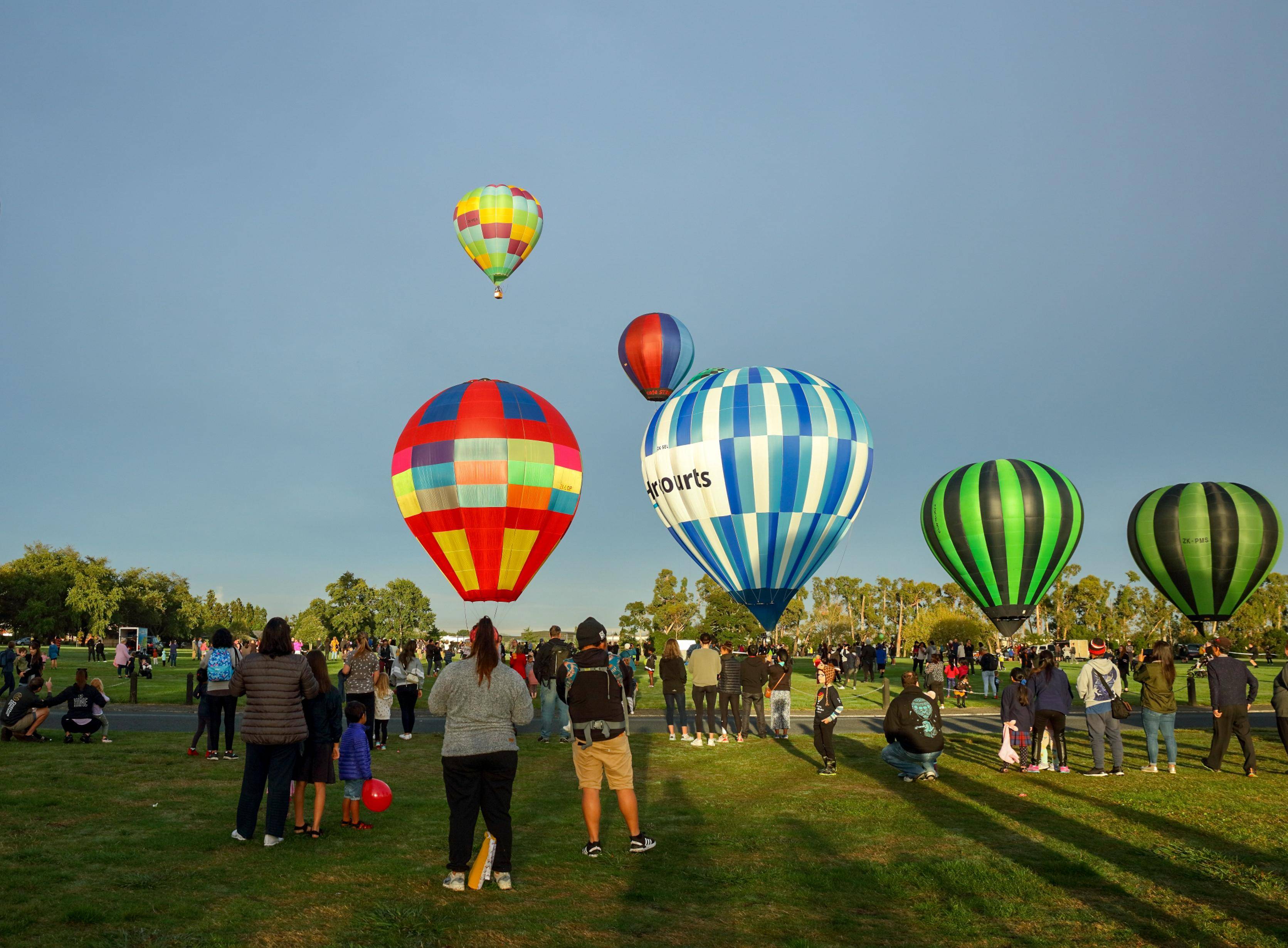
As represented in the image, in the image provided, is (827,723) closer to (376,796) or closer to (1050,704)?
(1050,704)

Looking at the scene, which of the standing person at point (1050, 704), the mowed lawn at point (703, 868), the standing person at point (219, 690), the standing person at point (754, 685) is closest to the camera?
the mowed lawn at point (703, 868)

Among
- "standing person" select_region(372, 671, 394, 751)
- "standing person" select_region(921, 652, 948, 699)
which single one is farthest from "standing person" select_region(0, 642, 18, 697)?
"standing person" select_region(921, 652, 948, 699)

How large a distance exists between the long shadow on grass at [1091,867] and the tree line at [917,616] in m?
54.5

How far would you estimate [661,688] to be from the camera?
121ft

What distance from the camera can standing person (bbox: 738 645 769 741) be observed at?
Answer: 697 inches

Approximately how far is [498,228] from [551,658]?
2800cm

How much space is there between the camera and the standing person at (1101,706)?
12852mm

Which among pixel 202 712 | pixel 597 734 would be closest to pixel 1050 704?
pixel 597 734

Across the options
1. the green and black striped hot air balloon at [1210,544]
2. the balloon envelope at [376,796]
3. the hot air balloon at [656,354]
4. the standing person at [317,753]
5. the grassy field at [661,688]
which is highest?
the hot air balloon at [656,354]

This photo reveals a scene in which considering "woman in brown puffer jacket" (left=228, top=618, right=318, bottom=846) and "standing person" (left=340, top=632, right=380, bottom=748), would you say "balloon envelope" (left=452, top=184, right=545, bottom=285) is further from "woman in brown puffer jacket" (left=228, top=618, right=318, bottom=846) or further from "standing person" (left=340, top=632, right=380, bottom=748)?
"woman in brown puffer jacket" (left=228, top=618, right=318, bottom=846)

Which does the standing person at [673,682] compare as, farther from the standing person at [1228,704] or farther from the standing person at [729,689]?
the standing person at [1228,704]

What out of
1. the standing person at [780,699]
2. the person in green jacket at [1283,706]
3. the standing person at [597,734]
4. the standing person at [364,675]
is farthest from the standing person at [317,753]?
the person in green jacket at [1283,706]

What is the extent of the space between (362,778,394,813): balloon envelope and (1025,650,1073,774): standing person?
8.91 meters

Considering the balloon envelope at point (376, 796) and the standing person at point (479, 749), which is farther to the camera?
the balloon envelope at point (376, 796)
